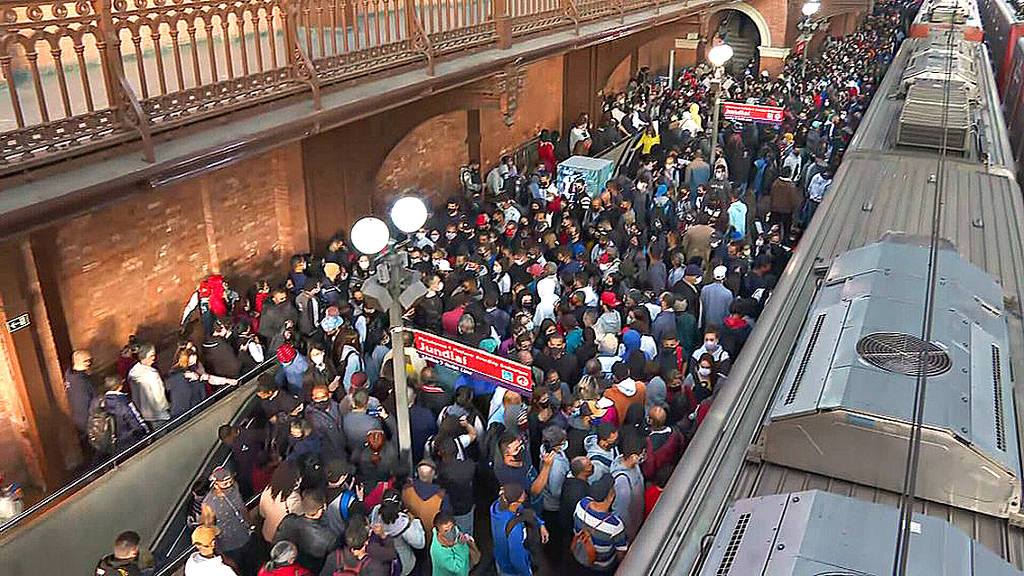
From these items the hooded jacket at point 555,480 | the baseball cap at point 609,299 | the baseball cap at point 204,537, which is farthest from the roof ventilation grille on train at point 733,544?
the baseball cap at point 609,299

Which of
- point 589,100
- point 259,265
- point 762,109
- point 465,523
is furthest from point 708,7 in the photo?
point 465,523

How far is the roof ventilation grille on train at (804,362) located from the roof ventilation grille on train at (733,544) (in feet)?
3.22

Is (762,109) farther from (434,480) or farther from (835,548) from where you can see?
(835,548)

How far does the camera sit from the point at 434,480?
5.61 metres

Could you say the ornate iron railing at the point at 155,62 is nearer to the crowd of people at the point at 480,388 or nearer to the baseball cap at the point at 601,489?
the crowd of people at the point at 480,388

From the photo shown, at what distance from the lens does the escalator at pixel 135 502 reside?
220 inches

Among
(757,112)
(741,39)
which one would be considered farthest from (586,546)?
(741,39)

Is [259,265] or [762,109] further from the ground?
[762,109]

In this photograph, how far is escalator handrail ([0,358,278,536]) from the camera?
5527 millimetres

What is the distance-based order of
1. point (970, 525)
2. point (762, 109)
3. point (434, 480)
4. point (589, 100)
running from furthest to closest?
point (589, 100) < point (762, 109) < point (434, 480) < point (970, 525)

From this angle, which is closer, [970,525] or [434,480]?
[970,525]

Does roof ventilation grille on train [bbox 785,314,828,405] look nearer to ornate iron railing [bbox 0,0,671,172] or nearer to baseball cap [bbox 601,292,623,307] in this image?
baseball cap [bbox 601,292,623,307]

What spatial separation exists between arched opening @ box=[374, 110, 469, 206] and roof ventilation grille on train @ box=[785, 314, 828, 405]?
22.2 feet

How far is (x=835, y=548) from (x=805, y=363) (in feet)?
5.84
